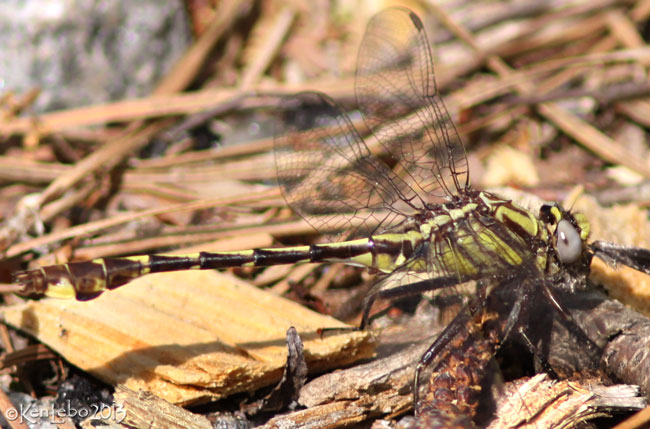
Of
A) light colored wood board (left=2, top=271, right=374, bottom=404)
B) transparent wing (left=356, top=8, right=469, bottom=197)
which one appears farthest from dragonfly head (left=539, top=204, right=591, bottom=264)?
light colored wood board (left=2, top=271, right=374, bottom=404)

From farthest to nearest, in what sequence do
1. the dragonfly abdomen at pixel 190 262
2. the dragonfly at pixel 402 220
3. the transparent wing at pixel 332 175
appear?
1. the transparent wing at pixel 332 175
2. the dragonfly at pixel 402 220
3. the dragonfly abdomen at pixel 190 262

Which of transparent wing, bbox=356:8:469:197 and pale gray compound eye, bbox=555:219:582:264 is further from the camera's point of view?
transparent wing, bbox=356:8:469:197

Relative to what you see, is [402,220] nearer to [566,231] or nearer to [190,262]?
[566,231]

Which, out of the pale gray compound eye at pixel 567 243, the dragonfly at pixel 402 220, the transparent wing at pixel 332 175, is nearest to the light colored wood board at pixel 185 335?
the dragonfly at pixel 402 220

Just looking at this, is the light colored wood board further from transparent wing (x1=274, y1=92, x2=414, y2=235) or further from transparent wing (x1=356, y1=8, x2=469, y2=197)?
transparent wing (x1=356, y1=8, x2=469, y2=197)

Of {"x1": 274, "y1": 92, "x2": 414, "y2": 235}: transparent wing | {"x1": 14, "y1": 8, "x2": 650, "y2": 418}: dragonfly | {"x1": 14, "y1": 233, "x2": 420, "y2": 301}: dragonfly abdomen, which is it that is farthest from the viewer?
{"x1": 274, "y1": 92, "x2": 414, "y2": 235}: transparent wing

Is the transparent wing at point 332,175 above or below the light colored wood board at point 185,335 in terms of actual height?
above

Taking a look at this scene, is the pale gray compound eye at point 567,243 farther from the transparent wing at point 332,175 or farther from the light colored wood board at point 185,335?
the light colored wood board at point 185,335
